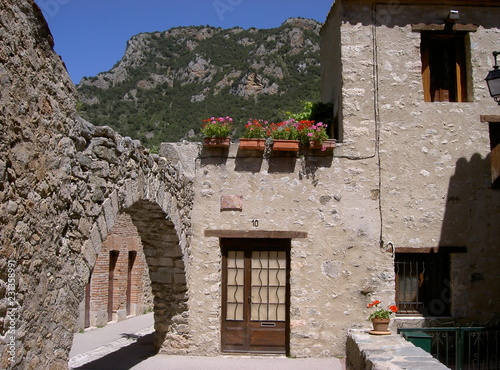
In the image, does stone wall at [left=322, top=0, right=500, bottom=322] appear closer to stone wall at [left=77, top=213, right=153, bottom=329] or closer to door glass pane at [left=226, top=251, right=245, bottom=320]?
door glass pane at [left=226, top=251, right=245, bottom=320]

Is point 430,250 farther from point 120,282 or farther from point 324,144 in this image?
point 120,282

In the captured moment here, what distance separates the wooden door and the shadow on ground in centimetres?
141

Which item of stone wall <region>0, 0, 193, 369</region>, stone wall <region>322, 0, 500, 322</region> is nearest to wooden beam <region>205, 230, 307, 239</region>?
stone wall <region>322, 0, 500, 322</region>

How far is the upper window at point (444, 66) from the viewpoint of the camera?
9.16m

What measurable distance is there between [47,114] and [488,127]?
762cm

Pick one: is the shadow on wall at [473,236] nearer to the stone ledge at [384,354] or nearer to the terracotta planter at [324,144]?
the terracotta planter at [324,144]

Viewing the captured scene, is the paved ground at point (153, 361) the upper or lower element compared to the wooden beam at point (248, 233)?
lower

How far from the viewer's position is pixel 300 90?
37375mm

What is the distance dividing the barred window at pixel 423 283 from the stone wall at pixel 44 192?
17.9ft

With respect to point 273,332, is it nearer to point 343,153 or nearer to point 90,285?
point 343,153

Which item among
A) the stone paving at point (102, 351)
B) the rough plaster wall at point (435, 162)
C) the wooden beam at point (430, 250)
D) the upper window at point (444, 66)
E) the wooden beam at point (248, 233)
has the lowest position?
the stone paving at point (102, 351)

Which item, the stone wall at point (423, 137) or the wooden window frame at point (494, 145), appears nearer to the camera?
the wooden window frame at point (494, 145)

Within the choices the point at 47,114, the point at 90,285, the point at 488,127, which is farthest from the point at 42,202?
the point at 90,285

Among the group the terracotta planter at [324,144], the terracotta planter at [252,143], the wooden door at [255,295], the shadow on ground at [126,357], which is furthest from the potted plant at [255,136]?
the shadow on ground at [126,357]
